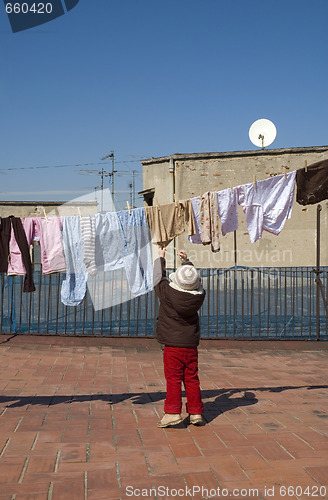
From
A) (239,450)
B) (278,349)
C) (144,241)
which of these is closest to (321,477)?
(239,450)

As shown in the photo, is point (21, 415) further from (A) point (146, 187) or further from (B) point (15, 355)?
(A) point (146, 187)

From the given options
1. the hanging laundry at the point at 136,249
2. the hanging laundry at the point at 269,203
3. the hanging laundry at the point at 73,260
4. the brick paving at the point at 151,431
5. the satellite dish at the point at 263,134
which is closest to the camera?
the brick paving at the point at 151,431

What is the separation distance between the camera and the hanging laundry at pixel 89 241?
8.56 meters

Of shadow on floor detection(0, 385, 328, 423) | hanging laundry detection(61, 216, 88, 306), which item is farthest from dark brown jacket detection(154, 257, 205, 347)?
hanging laundry detection(61, 216, 88, 306)

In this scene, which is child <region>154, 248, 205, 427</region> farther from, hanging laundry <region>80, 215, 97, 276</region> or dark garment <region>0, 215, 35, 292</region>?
dark garment <region>0, 215, 35, 292</region>

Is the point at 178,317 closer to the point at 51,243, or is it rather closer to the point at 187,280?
Result: the point at 187,280

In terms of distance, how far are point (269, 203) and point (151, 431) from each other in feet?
12.1

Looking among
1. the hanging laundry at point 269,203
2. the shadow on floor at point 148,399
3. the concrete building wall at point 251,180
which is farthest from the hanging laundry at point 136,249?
the concrete building wall at point 251,180

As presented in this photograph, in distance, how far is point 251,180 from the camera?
2025 cm

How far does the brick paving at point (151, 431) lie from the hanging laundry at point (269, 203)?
234cm

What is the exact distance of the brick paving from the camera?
3.90 metres

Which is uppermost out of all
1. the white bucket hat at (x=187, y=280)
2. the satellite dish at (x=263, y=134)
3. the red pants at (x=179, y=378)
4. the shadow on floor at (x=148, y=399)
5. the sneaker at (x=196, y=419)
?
the satellite dish at (x=263, y=134)

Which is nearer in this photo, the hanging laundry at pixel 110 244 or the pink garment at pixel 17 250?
the hanging laundry at pixel 110 244

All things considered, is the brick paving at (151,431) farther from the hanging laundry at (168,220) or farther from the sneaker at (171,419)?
the hanging laundry at (168,220)
